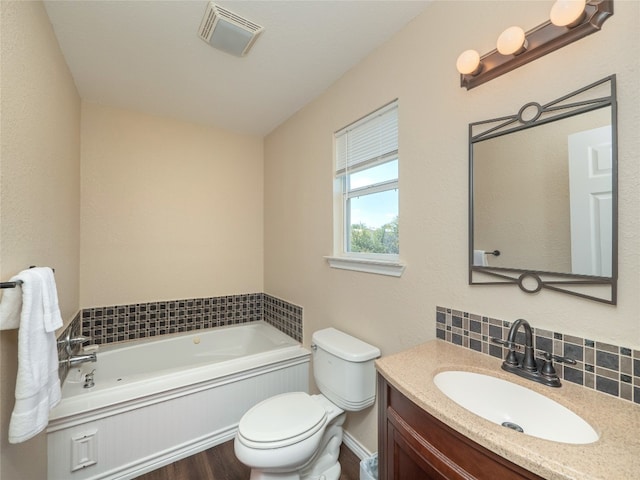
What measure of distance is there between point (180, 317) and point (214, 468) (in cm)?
132

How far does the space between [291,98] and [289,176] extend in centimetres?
65

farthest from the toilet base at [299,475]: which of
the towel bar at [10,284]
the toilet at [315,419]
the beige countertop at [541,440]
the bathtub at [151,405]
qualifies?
Answer: the towel bar at [10,284]

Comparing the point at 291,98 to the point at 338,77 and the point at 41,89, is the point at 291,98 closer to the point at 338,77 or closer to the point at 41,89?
the point at 338,77

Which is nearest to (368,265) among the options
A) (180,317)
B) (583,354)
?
(583,354)

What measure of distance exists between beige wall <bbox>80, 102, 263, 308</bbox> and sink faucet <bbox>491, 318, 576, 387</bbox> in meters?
2.49

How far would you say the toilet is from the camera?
4.36 feet

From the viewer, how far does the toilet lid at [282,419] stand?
1356 mm

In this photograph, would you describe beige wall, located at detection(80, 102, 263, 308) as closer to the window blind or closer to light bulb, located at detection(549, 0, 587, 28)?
the window blind

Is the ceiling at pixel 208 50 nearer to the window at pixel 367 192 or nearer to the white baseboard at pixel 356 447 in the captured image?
the window at pixel 367 192

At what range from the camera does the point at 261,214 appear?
3096 mm

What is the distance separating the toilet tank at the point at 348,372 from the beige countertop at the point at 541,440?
1.67 feet

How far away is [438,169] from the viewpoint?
133 cm

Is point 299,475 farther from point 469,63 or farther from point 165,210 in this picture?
point 165,210

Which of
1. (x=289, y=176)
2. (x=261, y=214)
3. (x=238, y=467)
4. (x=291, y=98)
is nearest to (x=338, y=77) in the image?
(x=291, y=98)
